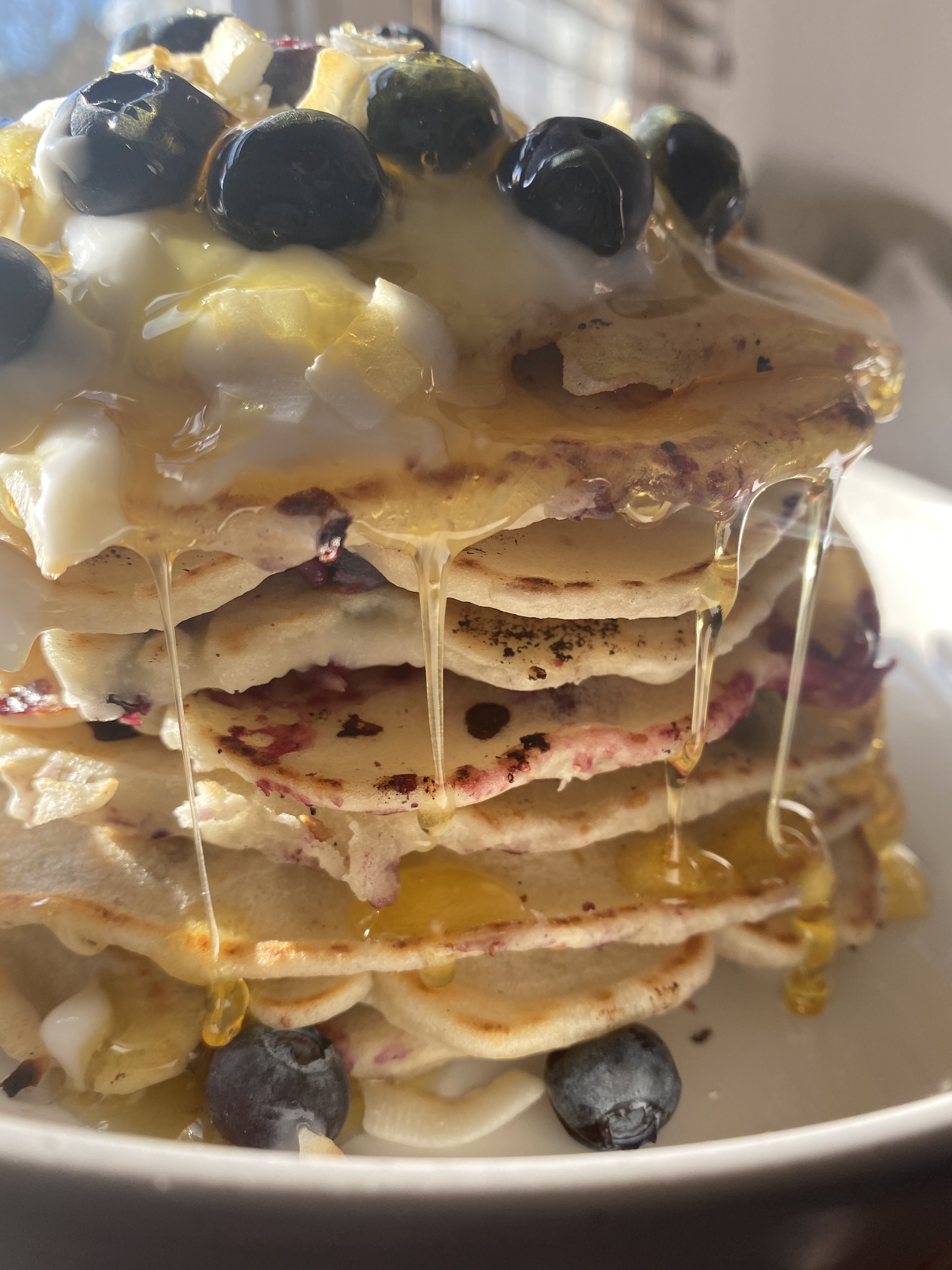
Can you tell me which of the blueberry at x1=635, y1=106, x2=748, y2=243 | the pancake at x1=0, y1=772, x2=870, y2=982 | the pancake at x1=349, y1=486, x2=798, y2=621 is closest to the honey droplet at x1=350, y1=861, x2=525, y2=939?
the pancake at x1=0, y1=772, x2=870, y2=982

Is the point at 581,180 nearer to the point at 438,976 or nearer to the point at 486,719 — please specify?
the point at 486,719

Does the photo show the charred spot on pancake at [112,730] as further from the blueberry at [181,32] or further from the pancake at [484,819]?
the blueberry at [181,32]

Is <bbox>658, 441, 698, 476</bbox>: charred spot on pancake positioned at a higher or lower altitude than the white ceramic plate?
higher

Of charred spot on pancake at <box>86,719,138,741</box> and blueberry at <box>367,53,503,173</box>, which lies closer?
blueberry at <box>367,53,503,173</box>

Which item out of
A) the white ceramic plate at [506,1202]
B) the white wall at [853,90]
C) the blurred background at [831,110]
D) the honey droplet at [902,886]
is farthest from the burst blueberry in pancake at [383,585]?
the white wall at [853,90]

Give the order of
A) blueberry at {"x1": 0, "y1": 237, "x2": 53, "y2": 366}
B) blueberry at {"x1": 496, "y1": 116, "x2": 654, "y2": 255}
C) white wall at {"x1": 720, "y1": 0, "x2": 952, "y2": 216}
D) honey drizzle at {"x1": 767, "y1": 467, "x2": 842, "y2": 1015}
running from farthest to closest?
white wall at {"x1": 720, "y1": 0, "x2": 952, "y2": 216}, honey drizzle at {"x1": 767, "y1": 467, "x2": 842, "y2": 1015}, blueberry at {"x1": 496, "y1": 116, "x2": 654, "y2": 255}, blueberry at {"x1": 0, "y1": 237, "x2": 53, "y2": 366}

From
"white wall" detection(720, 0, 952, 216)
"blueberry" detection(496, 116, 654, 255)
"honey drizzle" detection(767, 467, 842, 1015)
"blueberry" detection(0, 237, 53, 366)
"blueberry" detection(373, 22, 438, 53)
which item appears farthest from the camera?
"white wall" detection(720, 0, 952, 216)

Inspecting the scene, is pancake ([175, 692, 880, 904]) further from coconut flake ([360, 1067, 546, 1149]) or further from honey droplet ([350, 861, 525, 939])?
coconut flake ([360, 1067, 546, 1149])

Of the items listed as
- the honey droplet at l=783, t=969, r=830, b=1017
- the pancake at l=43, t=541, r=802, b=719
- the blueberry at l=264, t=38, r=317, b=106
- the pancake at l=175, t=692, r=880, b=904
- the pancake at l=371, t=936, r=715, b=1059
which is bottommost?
the honey droplet at l=783, t=969, r=830, b=1017
